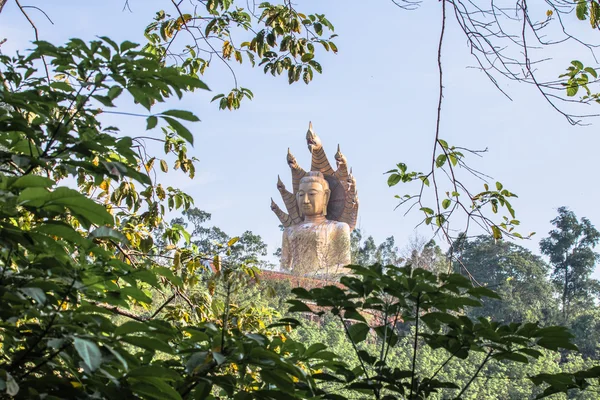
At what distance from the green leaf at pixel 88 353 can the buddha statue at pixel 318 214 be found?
12.9 metres

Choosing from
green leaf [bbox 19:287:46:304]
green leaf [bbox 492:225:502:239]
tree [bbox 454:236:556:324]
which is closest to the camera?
green leaf [bbox 19:287:46:304]

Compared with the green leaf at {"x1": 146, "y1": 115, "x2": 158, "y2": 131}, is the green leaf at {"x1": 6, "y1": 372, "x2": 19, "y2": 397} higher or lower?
lower

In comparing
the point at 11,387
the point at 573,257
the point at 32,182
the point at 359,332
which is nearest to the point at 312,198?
the point at 573,257

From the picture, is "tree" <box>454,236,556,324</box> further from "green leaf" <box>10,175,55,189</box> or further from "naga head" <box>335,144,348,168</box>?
"green leaf" <box>10,175,55,189</box>

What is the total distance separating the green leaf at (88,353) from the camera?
2.45ft

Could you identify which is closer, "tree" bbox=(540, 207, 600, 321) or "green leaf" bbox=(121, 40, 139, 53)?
"green leaf" bbox=(121, 40, 139, 53)

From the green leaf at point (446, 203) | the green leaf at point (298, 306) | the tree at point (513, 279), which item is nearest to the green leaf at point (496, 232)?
the green leaf at point (446, 203)

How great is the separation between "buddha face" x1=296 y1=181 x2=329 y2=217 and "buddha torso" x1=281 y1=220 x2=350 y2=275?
28 cm

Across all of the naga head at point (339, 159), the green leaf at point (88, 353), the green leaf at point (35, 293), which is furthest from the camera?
the naga head at point (339, 159)

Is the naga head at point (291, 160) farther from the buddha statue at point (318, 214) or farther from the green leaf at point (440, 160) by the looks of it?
the green leaf at point (440, 160)

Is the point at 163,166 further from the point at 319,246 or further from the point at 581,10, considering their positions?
the point at 319,246

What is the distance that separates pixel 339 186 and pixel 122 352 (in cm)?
Answer: 1353

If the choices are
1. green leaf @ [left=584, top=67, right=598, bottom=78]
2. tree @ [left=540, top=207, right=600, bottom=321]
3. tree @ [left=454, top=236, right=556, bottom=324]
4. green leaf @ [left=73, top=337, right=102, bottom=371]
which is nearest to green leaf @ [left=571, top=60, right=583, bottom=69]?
green leaf @ [left=584, top=67, right=598, bottom=78]

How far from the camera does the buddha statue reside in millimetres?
13977
